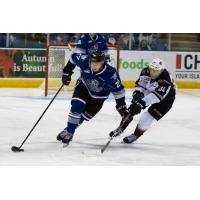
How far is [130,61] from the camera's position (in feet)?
28.2

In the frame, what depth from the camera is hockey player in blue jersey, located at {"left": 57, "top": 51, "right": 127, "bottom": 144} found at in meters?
3.87

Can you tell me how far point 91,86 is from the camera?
13.1 feet

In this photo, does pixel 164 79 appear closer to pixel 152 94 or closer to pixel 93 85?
pixel 152 94

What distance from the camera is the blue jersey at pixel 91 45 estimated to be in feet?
12.9

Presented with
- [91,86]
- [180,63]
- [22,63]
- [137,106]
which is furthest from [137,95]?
[180,63]

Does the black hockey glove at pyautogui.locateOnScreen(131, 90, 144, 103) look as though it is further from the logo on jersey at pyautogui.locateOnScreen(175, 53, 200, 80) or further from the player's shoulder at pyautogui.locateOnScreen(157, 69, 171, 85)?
the logo on jersey at pyautogui.locateOnScreen(175, 53, 200, 80)

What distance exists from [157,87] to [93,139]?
0.74 meters

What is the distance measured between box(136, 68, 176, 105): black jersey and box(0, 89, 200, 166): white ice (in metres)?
0.38

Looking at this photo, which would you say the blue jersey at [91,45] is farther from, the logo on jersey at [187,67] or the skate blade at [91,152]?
the logo on jersey at [187,67]

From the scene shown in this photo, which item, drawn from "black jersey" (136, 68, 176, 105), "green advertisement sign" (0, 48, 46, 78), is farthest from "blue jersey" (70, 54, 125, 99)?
"green advertisement sign" (0, 48, 46, 78)

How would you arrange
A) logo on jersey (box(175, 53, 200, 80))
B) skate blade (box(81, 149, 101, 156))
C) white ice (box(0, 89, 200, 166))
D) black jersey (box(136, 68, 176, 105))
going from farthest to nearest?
logo on jersey (box(175, 53, 200, 80)) < black jersey (box(136, 68, 176, 105)) < skate blade (box(81, 149, 101, 156)) < white ice (box(0, 89, 200, 166))

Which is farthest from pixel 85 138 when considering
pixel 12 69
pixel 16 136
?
pixel 12 69

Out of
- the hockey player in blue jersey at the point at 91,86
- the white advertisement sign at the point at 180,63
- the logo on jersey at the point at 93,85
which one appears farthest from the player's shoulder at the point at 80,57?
the white advertisement sign at the point at 180,63

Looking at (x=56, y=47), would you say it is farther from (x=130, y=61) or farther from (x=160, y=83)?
(x=160, y=83)
